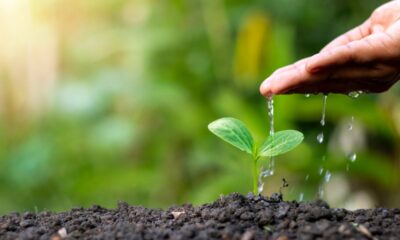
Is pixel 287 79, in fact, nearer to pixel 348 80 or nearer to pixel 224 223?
pixel 348 80

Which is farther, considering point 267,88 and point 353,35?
point 353,35

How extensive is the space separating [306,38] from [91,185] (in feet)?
3.69

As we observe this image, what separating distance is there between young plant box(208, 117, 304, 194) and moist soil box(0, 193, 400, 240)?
0.10 metres

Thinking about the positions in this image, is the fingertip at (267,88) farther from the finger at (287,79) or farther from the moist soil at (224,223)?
the moist soil at (224,223)

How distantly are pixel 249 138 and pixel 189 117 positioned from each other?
1.31 meters

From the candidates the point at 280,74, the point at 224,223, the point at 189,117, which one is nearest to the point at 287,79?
the point at 280,74

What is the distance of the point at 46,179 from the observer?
2879mm

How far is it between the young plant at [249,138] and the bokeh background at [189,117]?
1045mm

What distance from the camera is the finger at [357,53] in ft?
4.29

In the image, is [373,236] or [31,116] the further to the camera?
[31,116]

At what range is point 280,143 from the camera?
1420mm

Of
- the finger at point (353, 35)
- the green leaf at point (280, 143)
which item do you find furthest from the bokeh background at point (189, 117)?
the green leaf at point (280, 143)

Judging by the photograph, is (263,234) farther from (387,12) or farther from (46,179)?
(46,179)

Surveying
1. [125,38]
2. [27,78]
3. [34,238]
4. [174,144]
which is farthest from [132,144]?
[34,238]
